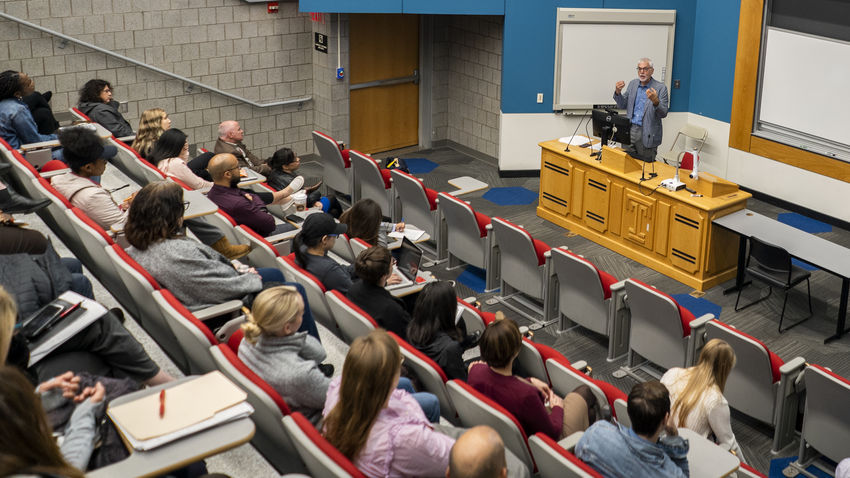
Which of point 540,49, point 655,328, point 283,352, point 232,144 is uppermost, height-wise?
point 540,49

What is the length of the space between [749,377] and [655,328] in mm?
742

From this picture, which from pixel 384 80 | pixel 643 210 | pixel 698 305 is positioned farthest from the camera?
pixel 384 80

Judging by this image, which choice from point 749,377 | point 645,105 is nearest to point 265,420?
point 749,377

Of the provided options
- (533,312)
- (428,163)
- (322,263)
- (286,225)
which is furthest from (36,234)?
(428,163)

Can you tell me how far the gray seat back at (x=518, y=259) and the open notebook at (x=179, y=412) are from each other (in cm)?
400

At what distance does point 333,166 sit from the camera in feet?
30.0

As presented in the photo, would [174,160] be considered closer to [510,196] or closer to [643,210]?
[643,210]

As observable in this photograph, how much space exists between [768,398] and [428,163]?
6.45m

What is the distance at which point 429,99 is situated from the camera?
11.5m

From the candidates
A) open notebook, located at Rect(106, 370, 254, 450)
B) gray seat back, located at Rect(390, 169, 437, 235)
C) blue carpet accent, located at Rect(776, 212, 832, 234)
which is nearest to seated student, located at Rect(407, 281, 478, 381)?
open notebook, located at Rect(106, 370, 254, 450)

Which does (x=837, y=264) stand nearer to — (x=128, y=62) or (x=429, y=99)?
(x=429, y=99)

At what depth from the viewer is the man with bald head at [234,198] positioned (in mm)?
5648

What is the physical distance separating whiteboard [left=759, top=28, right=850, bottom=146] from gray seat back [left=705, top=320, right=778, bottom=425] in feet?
14.3

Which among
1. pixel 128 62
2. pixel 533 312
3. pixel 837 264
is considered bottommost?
pixel 533 312
